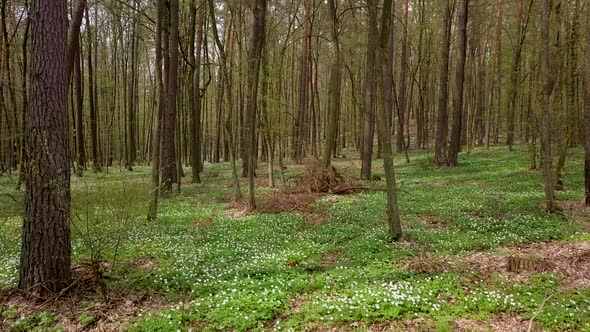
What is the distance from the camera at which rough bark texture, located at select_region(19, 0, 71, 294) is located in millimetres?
5996

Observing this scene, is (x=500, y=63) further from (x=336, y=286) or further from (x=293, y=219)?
(x=336, y=286)

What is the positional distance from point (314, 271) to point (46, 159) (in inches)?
206

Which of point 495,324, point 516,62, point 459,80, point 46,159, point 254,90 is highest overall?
point 516,62

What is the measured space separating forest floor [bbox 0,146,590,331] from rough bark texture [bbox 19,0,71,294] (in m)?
0.40

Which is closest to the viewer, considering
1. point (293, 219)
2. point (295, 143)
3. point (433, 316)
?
point (433, 316)

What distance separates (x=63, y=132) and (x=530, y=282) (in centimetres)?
865

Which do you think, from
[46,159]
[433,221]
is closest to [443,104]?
[433,221]

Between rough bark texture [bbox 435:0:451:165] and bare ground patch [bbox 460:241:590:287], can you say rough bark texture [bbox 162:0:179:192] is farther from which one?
rough bark texture [bbox 435:0:451:165]

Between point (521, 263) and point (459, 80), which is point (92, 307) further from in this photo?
point (459, 80)

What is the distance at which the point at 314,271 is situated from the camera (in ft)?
24.8

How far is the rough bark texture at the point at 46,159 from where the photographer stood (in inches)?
236

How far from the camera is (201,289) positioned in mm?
6676

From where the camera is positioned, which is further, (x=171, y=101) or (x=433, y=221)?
(x=171, y=101)

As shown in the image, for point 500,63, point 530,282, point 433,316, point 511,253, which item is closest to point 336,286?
point 433,316
